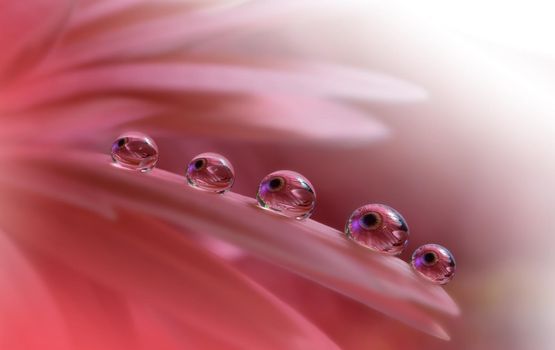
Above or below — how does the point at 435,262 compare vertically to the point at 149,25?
below

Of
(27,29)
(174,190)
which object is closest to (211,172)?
(174,190)

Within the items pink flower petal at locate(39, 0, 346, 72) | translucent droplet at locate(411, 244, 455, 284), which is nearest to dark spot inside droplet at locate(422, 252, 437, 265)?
translucent droplet at locate(411, 244, 455, 284)

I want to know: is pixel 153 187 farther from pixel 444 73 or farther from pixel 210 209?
pixel 444 73

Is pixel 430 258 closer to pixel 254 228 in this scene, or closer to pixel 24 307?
pixel 254 228

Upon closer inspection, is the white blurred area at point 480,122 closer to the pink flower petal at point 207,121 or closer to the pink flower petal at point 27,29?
the pink flower petal at point 207,121

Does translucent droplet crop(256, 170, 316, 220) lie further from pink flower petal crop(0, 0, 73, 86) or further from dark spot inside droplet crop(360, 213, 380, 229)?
pink flower petal crop(0, 0, 73, 86)

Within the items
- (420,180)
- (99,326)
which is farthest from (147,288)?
(420,180)

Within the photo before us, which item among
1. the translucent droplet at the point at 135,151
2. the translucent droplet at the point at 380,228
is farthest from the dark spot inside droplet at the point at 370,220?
the translucent droplet at the point at 135,151
